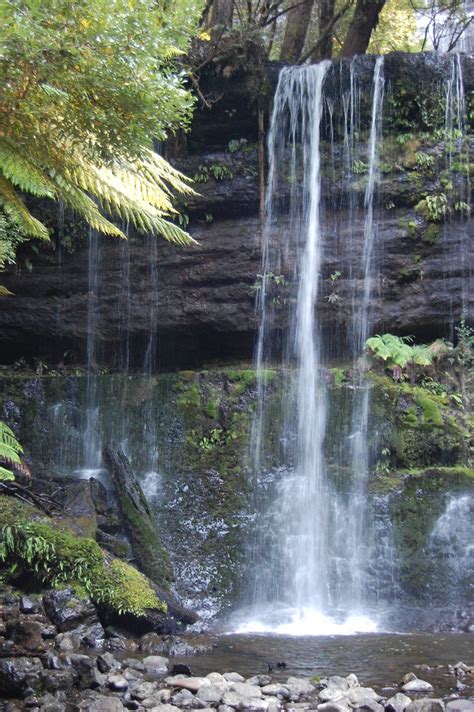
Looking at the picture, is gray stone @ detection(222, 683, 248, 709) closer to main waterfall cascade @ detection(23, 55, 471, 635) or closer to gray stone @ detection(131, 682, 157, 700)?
gray stone @ detection(131, 682, 157, 700)

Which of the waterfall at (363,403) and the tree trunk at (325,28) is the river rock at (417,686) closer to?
the waterfall at (363,403)

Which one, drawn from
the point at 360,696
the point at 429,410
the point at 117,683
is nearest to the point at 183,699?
the point at 117,683

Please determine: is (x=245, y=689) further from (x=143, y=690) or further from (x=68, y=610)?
(x=68, y=610)

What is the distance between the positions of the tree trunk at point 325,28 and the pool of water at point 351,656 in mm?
11346

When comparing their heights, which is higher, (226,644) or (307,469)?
(307,469)

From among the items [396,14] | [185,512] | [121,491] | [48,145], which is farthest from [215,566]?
[396,14]

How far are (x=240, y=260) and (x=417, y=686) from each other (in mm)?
8116

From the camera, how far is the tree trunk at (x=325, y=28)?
14.1 metres

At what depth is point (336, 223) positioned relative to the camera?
1190 cm

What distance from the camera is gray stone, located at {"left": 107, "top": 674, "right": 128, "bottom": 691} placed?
516 cm

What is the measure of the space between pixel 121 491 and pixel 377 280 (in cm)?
546

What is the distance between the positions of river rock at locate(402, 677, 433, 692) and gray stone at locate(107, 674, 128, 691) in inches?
80.4

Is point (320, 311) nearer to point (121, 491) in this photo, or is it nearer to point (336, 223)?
point (336, 223)

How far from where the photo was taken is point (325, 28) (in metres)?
14.1
